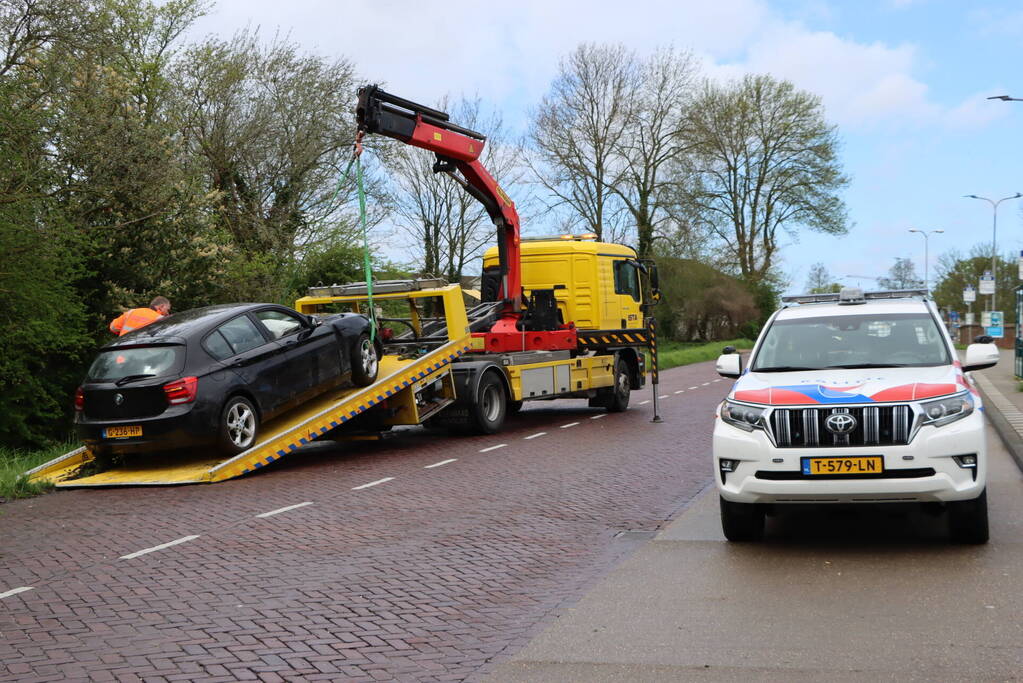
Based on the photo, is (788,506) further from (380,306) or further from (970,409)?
(380,306)

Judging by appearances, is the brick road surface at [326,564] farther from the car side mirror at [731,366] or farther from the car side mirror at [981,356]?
the car side mirror at [981,356]

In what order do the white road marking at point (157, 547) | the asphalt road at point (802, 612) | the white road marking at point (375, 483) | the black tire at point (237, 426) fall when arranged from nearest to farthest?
the asphalt road at point (802, 612) → the white road marking at point (157, 547) → the white road marking at point (375, 483) → the black tire at point (237, 426)

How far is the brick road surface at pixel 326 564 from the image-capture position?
5324 mm

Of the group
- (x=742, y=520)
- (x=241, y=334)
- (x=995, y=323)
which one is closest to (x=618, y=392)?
(x=241, y=334)

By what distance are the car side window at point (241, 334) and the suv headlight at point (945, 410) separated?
297 inches

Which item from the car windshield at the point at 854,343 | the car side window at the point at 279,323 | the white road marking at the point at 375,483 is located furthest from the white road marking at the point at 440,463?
the car windshield at the point at 854,343

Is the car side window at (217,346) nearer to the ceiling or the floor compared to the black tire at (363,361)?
nearer to the ceiling

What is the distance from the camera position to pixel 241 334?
12.2 meters

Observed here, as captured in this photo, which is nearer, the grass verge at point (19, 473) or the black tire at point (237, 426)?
the grass verge at point (19, 473)

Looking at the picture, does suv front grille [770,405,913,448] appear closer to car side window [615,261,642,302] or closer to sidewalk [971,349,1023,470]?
sidewalk [971,349,1023,470]

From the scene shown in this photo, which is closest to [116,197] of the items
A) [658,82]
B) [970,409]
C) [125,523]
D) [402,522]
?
[125,523]

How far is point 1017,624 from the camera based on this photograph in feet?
17.9

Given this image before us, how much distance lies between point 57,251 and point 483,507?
26.4ft

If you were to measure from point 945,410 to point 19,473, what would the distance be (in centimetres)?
916
